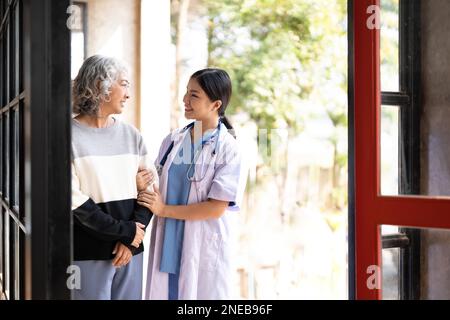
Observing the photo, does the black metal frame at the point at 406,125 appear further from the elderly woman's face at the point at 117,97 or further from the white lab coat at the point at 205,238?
the elderly woman's face at the point at 117,97

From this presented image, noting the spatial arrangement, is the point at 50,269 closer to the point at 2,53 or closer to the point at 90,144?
the point at 90,144

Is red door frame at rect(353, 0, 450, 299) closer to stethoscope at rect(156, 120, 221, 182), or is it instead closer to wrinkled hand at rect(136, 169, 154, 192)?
stethoscope at rect(156, 120, 221, 182)

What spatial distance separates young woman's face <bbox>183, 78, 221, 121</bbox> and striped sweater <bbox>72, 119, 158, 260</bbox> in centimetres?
27

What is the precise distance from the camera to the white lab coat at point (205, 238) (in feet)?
6.00

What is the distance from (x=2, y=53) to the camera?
6.63 feet

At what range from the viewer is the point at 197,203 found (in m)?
1.82

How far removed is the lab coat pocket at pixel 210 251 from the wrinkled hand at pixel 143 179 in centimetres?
30

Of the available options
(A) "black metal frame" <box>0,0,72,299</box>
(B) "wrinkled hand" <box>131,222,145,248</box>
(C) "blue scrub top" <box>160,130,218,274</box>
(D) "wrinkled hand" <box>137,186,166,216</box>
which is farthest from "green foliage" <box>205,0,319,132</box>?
(A) "black metal frame" <box>0,0,72,299</box>

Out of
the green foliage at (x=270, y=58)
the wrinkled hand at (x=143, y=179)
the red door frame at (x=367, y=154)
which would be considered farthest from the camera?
the green foliage at (x=270, y=58)

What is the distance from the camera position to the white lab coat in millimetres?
1829

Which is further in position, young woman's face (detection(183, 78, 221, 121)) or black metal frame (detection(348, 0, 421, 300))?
young woman's face (detection(183, 78, 221, 121))

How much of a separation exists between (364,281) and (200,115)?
2.64 ft

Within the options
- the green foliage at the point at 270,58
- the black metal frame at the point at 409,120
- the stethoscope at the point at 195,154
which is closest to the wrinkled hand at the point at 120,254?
the stethoscope at the point at 195,154

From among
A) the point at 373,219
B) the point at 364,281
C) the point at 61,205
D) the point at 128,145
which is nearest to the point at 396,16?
the point at 373,219
